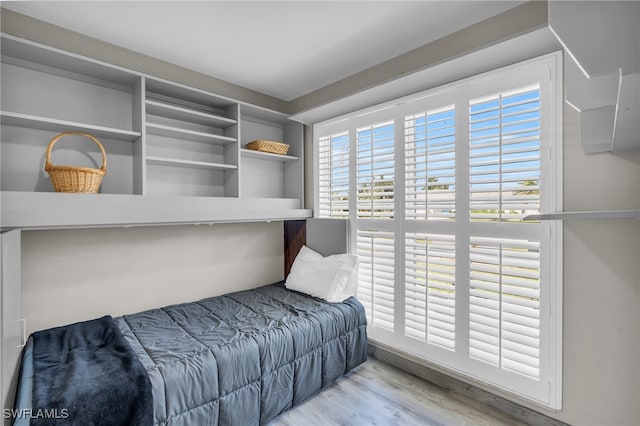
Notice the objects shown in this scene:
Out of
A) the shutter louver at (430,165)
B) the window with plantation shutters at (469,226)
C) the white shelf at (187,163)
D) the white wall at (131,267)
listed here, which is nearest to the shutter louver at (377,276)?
the window with plantation shutters at (469,226)

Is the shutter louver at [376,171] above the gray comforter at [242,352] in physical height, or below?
above

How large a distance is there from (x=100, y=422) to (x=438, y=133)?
2.46 metres

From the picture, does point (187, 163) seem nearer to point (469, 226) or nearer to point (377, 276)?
point (377, 276)

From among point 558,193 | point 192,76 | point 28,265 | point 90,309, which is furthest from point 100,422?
point 558,193

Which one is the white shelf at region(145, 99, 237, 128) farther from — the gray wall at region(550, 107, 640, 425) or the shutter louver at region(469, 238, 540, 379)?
the gray wall at region(550, 107, 640, 425)

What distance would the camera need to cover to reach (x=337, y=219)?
2.80 m

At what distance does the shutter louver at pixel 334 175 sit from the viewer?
9.18ft

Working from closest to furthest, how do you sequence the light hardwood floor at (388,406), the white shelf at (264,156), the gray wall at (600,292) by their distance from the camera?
the gray wall at (600,292)
the light hardwood floor at (388,406)
the white shelf at (264,156)

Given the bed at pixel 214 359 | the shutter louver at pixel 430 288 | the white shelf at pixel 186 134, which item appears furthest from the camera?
the white shelf at pixel 186 134

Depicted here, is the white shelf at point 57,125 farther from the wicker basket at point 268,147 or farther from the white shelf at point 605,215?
the white shelf at point 605,215

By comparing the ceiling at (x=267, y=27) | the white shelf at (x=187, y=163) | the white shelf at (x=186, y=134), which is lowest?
the white shelf at (x=187, y=163)

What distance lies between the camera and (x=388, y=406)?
1986 mm

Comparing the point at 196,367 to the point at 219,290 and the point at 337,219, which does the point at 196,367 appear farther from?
the point at 337,219

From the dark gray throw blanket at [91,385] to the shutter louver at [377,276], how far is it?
1.72 m
